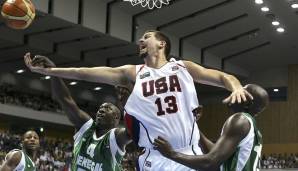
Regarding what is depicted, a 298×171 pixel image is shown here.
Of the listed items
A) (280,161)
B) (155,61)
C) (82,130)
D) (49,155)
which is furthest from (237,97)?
(280,161)

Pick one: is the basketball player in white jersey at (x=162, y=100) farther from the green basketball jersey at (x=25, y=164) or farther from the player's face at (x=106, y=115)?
the green basketball jersey at (x=25, y=164)

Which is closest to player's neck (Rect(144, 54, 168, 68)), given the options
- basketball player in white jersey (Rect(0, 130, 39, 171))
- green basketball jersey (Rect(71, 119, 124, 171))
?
green basketball jersey (Rect(71, 119, 124, 171))

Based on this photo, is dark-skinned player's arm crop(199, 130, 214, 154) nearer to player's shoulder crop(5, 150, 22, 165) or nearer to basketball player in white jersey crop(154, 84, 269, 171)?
basketball player in white jersey crop(154, 84, 269, 171)

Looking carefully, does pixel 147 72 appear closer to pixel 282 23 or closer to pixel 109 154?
pixel 109 154

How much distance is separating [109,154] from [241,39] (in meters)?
22.2

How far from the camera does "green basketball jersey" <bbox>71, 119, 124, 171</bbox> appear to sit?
657 centimetres

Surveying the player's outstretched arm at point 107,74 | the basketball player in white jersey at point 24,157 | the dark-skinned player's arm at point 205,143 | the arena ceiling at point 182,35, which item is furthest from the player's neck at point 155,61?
the arena ceiling at point 182,35

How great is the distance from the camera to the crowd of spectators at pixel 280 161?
28.3 metres

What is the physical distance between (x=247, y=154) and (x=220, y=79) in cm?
63

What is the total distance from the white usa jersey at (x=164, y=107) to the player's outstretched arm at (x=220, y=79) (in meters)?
0.07

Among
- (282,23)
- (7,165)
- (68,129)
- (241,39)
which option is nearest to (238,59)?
(241,39)

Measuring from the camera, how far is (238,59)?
102 ft

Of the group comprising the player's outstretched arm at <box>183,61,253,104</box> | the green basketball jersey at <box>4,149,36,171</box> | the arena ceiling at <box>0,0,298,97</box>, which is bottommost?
the green basketball jersey at <box>4,149,36,171</box>

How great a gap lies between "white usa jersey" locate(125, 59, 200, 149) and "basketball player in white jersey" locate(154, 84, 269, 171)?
30 centimetres
